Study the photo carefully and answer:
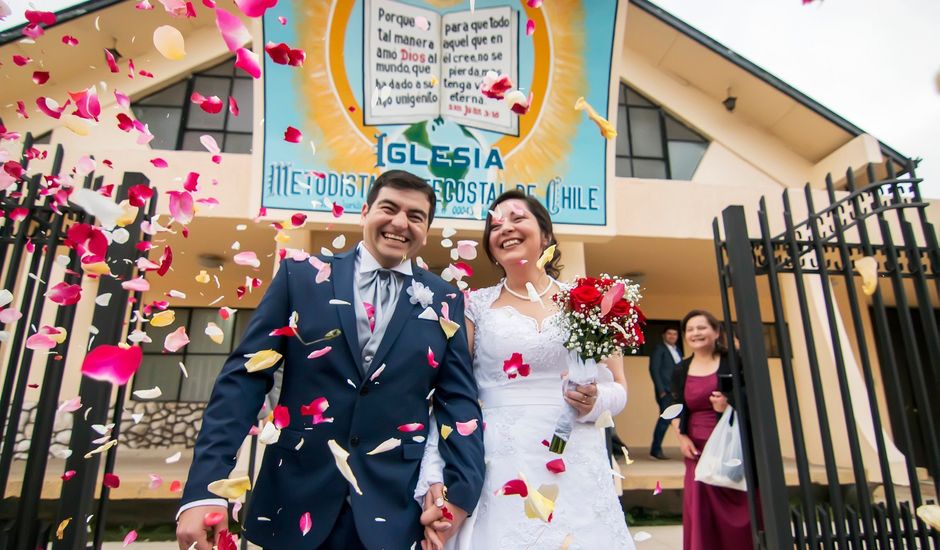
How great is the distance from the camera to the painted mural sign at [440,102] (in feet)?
18.5

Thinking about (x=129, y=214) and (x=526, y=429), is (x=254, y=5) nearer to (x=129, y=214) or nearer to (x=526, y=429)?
(x=129, y=214)

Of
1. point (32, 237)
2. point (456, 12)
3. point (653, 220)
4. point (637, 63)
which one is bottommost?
point (32, 237)

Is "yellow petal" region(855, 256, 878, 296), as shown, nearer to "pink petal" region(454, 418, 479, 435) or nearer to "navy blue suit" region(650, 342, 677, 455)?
"pink petal" region(454, 418, 479, 435)

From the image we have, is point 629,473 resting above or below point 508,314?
below

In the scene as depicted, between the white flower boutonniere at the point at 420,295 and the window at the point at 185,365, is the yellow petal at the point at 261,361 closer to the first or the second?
the white flower boutonniere at the point at 420,295

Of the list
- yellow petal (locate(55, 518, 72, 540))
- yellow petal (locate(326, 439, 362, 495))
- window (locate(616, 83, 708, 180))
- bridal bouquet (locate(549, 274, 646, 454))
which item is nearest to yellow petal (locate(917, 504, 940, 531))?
bridal bouquet (locate(549, 274, 646, 454))

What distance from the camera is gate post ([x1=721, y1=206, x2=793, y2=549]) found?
2.84 m

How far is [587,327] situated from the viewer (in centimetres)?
196

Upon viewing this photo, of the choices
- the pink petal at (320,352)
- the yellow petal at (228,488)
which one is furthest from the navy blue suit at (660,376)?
the yellow petal at (228,488)

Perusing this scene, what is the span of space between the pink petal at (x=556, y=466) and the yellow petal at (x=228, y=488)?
106 centimetres

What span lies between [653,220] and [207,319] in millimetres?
8125

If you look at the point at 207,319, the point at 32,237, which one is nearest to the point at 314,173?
the point at 32,237

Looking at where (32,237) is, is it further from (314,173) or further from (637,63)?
(637,63)

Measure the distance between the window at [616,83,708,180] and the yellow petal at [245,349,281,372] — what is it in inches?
319
